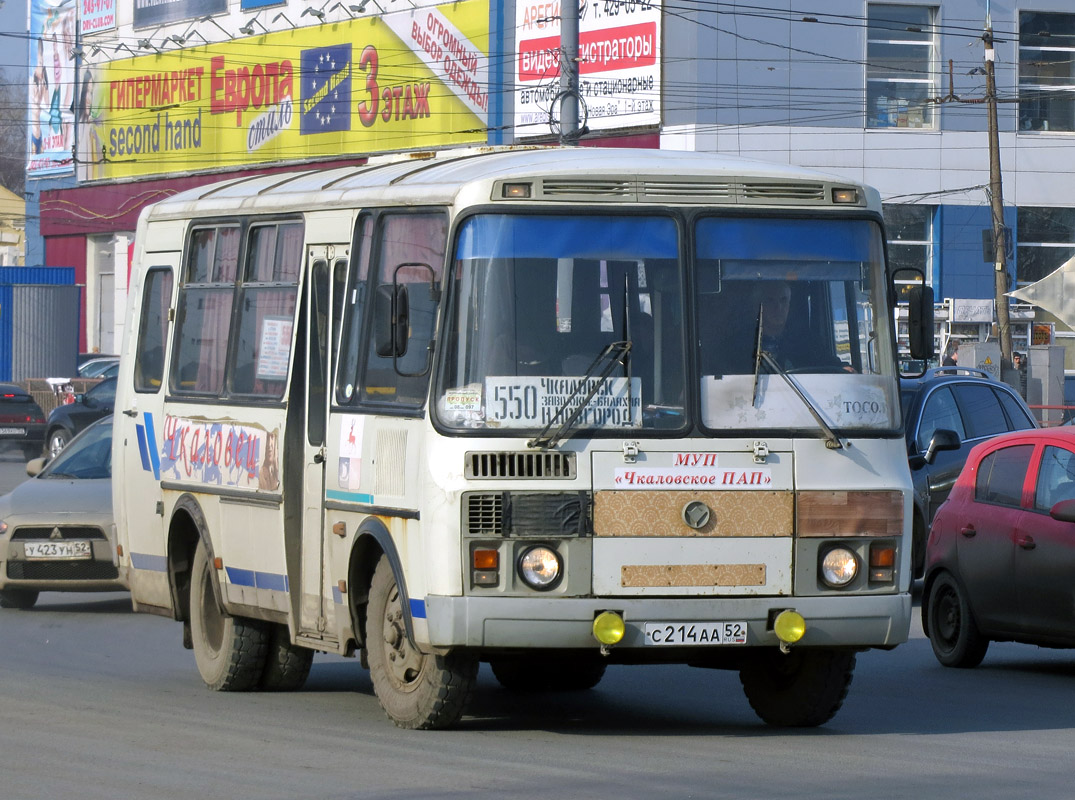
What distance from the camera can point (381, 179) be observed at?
32.6 feet

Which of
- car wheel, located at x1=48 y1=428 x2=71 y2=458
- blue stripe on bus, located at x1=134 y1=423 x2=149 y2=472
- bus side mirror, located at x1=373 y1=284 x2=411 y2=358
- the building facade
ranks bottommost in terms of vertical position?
car wheel, located at x1=48 y1=428 x2=71 y2=458

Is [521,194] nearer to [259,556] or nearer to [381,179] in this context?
[381,179]

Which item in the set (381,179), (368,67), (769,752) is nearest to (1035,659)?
(769,752)

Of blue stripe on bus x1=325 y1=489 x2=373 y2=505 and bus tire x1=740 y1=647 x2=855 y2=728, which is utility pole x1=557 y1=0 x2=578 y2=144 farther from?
bus tire x1=740 y1=647 x2=855 y2=728

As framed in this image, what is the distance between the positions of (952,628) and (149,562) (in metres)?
4.93

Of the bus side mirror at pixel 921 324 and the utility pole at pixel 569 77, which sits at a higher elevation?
the utility pole at pixel 569 77

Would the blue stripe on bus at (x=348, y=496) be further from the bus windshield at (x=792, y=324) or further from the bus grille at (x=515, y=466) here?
the bus windshield at (x=792, y=324)

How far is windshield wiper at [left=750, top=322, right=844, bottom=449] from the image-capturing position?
8.92 metres

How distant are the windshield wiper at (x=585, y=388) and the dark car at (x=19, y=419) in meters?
29.8

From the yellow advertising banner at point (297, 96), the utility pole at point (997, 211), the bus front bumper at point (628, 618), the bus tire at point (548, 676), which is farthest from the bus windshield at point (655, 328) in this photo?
the yellow advertising banner at point (297, 96)

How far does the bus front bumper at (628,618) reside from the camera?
28.0 feet

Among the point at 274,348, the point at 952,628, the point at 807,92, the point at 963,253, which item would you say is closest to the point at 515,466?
the point at 274,348

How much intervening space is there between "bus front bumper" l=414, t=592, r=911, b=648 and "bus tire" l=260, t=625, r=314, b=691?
2.55m

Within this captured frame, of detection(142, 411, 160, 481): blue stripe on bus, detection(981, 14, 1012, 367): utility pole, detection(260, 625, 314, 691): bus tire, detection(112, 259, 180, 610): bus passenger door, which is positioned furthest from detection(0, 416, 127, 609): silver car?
detection(981, 14, 1012, 367): utility pole
